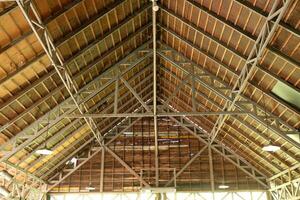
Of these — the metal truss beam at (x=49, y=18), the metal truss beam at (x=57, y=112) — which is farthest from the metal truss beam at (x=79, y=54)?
the metal truss beam at (x=49, y=18)

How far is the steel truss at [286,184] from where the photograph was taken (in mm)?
16928

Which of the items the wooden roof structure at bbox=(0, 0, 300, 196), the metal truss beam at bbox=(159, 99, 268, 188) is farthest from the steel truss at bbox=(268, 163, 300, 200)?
the metal truss beam at bbox=(159, 99, 268, 188)

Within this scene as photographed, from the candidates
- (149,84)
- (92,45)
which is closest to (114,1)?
(92,45)

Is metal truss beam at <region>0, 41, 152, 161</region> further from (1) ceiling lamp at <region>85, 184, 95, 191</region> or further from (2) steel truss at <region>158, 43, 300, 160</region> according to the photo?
(1) ceiling lamp at <region>85, 184, 95, 191</region>

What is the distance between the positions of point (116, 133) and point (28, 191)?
5.82 metres

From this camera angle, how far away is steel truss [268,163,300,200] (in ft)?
55.5

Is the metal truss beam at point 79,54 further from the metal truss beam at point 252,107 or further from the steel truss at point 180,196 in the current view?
the steel truss at point 180,196

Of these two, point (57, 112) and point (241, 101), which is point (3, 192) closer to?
point (57, 112)

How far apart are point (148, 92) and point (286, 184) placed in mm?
8978

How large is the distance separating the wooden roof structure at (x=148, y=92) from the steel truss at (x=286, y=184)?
0.12m

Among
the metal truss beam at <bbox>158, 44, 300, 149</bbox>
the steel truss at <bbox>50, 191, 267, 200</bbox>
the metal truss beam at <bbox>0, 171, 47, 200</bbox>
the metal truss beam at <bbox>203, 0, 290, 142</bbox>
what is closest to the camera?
the metal truss beam at <bbox>203, 0, 290, 142</bbox>

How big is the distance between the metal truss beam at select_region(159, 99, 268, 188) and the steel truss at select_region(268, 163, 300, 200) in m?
0.65

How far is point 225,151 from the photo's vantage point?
66.5ft

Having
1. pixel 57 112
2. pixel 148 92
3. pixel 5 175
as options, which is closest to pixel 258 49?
pixel 57 112
